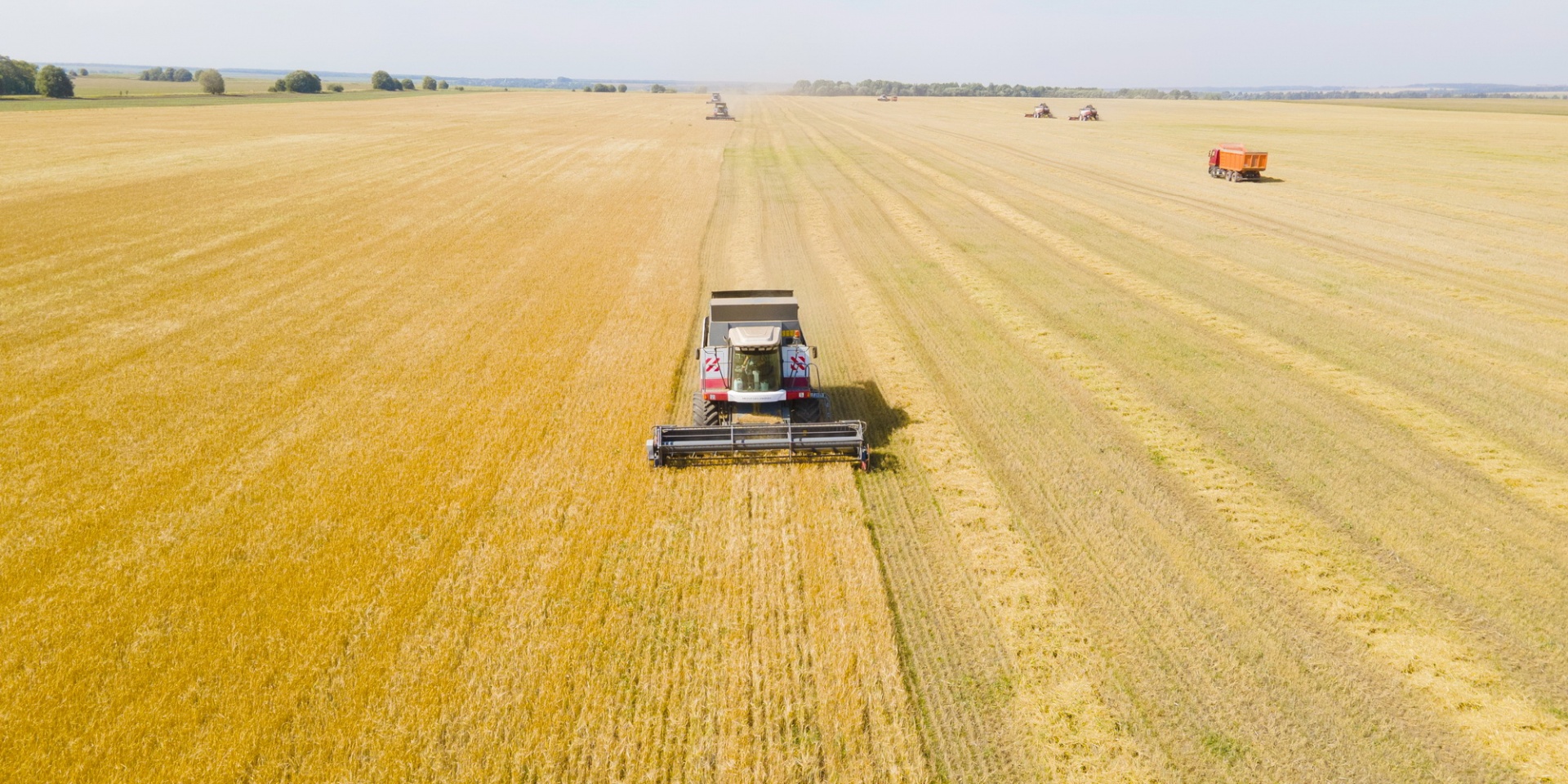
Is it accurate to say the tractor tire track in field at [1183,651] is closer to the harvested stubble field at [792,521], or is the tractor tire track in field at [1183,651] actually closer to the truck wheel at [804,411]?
the harvested stubble field at [792,521]

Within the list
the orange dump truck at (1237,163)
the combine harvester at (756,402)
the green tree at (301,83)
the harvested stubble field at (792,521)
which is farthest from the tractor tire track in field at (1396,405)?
the green tree at (301,83)

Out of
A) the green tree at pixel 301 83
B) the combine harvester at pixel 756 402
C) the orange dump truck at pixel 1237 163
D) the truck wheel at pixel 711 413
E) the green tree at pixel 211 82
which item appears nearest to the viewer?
the combine harvester at pixel 756 402

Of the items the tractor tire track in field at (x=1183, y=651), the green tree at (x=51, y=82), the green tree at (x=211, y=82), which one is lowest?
the tractor tire track in field at (x=1183, y=651)

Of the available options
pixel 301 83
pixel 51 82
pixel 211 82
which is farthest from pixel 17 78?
pixel 301 83

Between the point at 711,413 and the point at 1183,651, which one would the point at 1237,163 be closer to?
the point at 711,413

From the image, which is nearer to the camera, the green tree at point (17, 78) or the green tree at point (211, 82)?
the green tree at point (17, 78)
